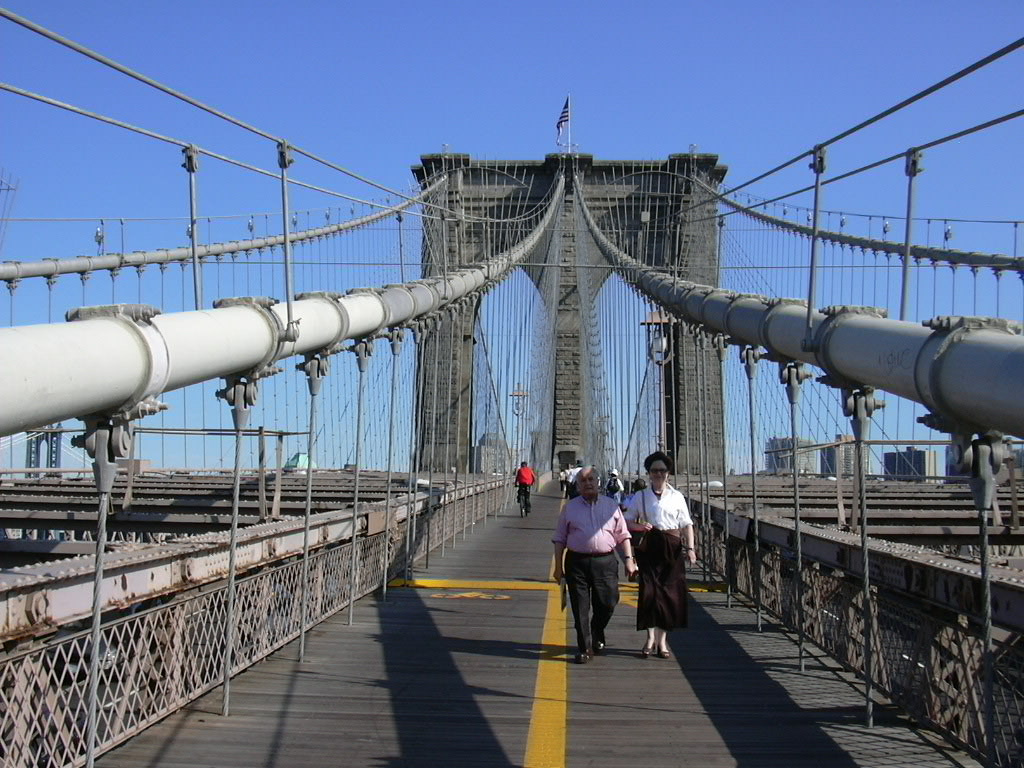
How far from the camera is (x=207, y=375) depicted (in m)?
4.39

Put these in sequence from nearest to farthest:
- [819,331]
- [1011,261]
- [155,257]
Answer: [819,331]
[1011,261]
[155,257]

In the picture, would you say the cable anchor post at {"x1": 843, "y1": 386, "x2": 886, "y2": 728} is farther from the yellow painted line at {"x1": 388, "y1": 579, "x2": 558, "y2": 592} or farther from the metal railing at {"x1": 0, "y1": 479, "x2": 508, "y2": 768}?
the yellow painted line at {"x1": 388, "y1": 579, "x2": 558, "y2": 592}

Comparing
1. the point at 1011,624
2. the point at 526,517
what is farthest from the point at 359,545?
the point at 526,517

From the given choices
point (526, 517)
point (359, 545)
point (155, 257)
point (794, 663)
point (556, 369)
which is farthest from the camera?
point (556, 369)

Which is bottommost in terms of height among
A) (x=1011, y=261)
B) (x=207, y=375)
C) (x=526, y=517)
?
(x=526, y=517)

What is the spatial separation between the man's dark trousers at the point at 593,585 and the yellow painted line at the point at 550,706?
31 centimetres

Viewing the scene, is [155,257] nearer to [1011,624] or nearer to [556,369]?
[1011,624]

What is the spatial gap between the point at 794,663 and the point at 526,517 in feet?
53.3

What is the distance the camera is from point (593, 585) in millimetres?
7262

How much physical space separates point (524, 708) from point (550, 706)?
0.44 ft

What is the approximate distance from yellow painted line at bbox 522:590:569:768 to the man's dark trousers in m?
0.31

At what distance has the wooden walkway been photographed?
491 cm

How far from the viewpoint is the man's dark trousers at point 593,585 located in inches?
283

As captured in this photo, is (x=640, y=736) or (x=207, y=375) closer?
(x=207, y=375)
